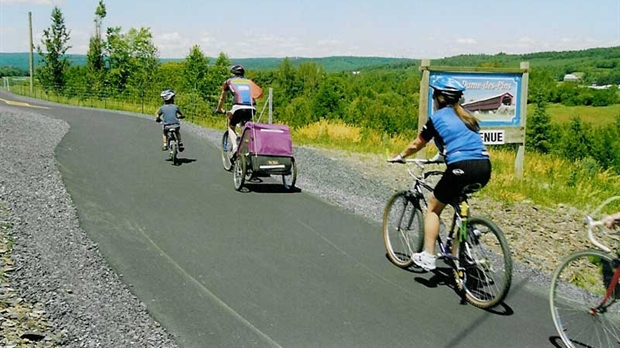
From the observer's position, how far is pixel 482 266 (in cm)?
571

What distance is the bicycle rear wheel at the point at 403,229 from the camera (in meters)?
6.70

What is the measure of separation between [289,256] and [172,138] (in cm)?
700

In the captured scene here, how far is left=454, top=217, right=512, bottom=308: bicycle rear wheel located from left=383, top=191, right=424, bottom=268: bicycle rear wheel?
2.45ft

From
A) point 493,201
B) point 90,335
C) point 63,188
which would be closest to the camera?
point 90,335

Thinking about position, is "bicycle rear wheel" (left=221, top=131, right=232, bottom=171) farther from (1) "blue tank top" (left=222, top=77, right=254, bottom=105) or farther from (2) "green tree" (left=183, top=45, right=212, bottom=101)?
(2) "green tree" (left=183, top=45, right=212, bottom=101)

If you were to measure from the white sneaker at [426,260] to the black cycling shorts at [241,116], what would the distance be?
6.41m

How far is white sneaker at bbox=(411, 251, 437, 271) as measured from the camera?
241 inches

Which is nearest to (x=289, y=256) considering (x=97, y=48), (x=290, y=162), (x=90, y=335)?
(x=90, y=335)

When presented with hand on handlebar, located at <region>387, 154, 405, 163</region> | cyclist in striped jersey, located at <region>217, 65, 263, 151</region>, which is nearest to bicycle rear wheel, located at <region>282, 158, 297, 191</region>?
cyclist in striped jersey, located at <region>217, 65, 263, 151</region>

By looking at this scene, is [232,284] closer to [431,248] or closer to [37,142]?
[431,248]

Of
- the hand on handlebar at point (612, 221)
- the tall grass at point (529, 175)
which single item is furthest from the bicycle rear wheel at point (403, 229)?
the tall grass at point (529, 175)

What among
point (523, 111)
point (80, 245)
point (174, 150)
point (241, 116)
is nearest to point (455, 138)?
point (80, 245)

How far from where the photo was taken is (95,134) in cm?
1836

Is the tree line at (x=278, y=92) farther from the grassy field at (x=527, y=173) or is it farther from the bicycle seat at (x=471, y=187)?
the bicycle seat at (x=471, y=187)
